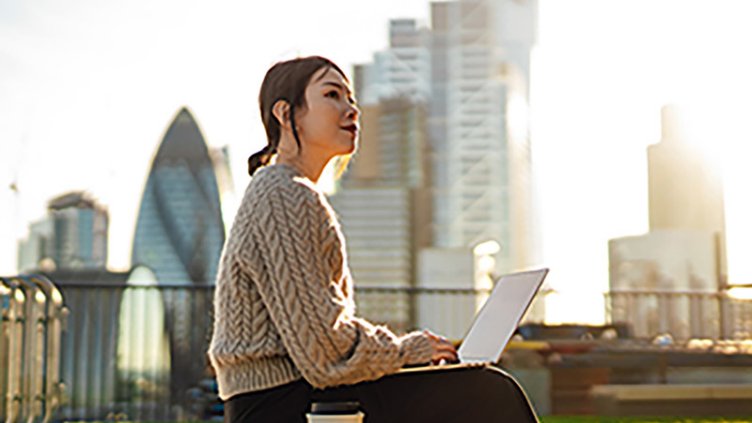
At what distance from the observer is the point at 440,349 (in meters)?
2.21

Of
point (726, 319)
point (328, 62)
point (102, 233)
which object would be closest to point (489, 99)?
point (102, 233)

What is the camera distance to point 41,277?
21.6 feet

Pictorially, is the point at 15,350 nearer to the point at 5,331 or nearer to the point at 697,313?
the point at 5,331

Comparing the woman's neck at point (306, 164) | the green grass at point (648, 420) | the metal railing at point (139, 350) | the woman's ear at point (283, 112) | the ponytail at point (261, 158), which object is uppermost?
the woman's ear at point (283, 112)

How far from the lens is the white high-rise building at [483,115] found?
399 ft

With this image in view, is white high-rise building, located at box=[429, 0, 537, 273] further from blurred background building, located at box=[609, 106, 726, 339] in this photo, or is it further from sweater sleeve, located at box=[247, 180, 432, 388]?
sweater sleeve, located at box=[247, 180, 432, 388]

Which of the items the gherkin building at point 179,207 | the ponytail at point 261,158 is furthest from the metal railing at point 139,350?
the gherkin building at point 179,207

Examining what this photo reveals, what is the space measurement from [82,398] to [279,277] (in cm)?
738

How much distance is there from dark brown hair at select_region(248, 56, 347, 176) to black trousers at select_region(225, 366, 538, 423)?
0.47m

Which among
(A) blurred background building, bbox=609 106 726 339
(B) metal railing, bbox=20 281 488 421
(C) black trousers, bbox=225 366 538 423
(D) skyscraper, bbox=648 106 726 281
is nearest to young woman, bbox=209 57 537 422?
(C) black trousers, bbox=225 366 538 423

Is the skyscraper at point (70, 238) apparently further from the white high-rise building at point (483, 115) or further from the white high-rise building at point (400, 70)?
the white high-rise building at point (483, 115)

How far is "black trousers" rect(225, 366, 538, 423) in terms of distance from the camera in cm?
208

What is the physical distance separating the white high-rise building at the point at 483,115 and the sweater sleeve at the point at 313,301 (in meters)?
116

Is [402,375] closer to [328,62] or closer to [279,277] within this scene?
[279,277]
